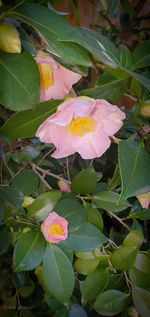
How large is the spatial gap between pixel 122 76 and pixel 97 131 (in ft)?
0.46

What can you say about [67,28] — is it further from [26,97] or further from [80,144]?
[80,144]

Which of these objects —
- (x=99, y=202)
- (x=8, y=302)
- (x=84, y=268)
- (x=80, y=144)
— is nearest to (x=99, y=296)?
(x=84, y=268)

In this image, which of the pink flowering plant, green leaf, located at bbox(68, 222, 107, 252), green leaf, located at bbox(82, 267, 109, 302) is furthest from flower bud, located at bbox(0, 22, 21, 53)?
green leaf, located at bbox(82, 267, 109, 302)

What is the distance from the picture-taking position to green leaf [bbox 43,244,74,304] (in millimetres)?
559

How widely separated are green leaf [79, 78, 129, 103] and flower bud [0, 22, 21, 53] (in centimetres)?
14

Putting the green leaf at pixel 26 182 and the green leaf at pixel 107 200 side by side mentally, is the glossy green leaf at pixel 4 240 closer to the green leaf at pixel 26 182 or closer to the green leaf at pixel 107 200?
the green leaf at pixel 26 182

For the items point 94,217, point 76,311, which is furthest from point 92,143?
point 76,311

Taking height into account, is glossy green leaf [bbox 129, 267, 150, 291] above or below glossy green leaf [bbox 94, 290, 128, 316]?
above

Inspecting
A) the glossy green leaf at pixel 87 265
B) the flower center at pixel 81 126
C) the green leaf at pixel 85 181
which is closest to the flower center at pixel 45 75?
the flower center at pixel 81 126

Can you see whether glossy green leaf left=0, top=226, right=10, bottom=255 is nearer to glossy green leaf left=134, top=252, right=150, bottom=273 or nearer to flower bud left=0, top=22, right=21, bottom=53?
glossy green leaf left=134, top=252, right=150, bottom=273

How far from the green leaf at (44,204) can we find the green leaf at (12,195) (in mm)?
57

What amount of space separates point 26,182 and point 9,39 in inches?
16.2

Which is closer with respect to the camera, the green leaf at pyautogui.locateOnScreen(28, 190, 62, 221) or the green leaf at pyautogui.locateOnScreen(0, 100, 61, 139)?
the green leaf at pyautogui.locateOnScreen(0, 100, 61, 139)

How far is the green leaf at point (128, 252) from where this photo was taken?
0.58m
